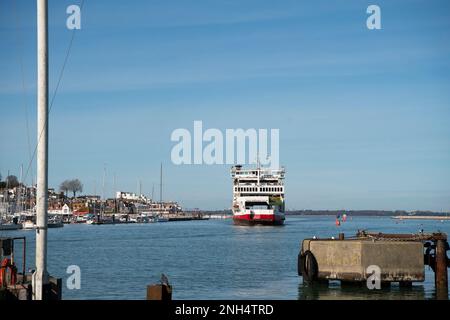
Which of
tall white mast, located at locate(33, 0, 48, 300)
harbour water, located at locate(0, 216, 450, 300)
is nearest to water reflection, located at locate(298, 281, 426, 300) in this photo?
harbour water, located at locate(0, 216, 450, 300)

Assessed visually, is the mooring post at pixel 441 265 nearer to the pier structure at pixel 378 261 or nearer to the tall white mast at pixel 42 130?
the pier structure at pixel 378 261

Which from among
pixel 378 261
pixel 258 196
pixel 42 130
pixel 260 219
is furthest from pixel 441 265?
pixel 258 196

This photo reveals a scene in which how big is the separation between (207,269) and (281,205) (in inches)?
3878

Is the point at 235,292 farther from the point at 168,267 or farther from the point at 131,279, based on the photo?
the point at 168,267

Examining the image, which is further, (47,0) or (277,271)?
(277,271)

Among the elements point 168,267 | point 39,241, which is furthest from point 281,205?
point 39,241

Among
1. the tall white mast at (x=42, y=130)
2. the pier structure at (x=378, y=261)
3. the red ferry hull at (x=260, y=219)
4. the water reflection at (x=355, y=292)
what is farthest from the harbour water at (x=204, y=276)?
the red ferry hull at (x=260, y=219)

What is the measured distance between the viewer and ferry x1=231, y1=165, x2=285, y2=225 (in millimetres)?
133375

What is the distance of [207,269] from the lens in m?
44.4

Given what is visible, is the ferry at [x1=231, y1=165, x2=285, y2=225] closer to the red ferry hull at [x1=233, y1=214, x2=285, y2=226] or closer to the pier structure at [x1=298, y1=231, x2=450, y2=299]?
the red ferry hull at [x1=233, y1=214, x2=285, y2=226]

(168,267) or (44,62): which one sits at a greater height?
(44,62)

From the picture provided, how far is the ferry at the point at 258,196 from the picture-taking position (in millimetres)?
133375

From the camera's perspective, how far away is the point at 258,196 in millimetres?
139000

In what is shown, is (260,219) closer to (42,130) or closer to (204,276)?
(204,276)
